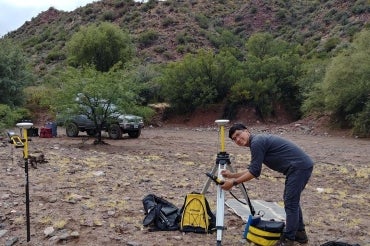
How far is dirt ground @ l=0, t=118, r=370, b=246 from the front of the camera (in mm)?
5887

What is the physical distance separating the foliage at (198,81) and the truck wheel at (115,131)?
1090 centimetres

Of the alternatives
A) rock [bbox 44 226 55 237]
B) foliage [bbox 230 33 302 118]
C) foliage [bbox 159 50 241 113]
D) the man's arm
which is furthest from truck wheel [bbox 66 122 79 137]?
the man's arm

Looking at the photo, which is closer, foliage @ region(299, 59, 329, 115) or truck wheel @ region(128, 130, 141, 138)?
truck wheel @ region(128, 130, 141, 138)

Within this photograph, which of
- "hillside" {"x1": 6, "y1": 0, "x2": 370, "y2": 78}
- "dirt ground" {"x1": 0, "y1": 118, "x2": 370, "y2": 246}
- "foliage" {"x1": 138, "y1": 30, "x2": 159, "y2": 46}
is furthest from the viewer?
"foliage" {"x1": 138, "y1": 30, "x2": 159, "y2": 46}

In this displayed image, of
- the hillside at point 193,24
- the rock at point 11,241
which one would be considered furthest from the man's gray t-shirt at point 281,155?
the hillside at point 193,24

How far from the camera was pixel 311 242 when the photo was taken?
19.1 ft

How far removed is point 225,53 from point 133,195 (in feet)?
90.0

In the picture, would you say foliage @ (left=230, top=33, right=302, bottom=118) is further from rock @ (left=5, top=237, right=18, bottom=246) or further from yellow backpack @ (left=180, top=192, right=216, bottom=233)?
rock @ (left=5, top=237, right=18, bottom=246)

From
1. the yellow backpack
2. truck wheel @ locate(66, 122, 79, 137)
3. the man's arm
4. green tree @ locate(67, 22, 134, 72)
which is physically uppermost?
green tree @ locate(67, 22, 134, 72)

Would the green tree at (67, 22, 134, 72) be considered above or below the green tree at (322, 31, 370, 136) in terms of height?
above

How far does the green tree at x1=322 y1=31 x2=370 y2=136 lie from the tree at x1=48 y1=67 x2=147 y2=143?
11323 mm

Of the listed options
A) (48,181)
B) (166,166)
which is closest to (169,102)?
(166,166)

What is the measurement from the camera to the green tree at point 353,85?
23359 millimetres

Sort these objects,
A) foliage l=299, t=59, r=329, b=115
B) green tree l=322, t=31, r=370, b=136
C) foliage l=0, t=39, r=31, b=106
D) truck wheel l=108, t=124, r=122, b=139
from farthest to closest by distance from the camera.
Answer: foliage l=0, t=39, r=31, b=106 < foliage l=299, t=59, r=329, b=115 < green tree l=322, t=31, r=370, b=136 < truck wheel l=108, t=124, r=122, b=139
